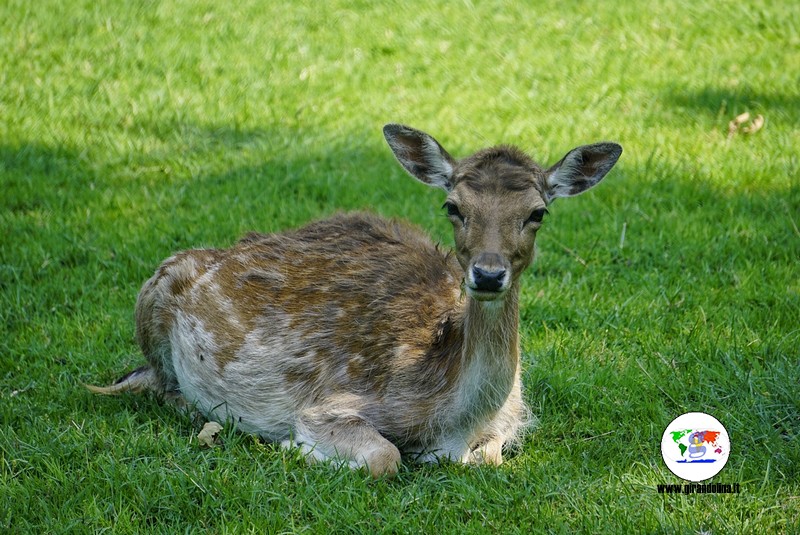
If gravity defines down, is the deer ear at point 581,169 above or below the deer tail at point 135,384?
above

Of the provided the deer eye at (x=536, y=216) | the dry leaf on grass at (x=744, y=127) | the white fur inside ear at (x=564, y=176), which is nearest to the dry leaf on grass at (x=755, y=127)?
the dry leaf on grass at (x=744, y=127)

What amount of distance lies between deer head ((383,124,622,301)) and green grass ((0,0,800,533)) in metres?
0.98

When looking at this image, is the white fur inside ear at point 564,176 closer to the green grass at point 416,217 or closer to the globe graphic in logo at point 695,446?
the green grass at point 416,217

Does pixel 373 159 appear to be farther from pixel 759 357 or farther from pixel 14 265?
pixel 759 357

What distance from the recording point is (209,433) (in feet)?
17.0

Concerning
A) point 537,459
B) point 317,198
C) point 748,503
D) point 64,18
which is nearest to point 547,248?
point 317,198

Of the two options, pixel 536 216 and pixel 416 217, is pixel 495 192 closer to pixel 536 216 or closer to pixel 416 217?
pixel 536 216

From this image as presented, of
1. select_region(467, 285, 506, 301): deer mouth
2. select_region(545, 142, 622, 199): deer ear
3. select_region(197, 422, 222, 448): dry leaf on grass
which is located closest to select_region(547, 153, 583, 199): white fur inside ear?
select_region(545, 142, 622, 199): deer ear

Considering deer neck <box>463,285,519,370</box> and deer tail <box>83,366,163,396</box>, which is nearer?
deer neck <box>463,285,519,370</box>

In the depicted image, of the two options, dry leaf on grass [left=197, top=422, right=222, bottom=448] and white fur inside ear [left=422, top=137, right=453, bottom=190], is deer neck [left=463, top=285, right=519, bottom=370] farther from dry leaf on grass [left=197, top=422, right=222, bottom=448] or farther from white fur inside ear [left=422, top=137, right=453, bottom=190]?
dry leaf on grass [left=197, top=422, right=222, bottom=448]

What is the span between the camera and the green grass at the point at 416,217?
4461mm

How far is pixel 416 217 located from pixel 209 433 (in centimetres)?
303

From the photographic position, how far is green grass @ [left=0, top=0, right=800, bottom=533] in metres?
4.46

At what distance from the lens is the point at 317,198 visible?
8094mm
